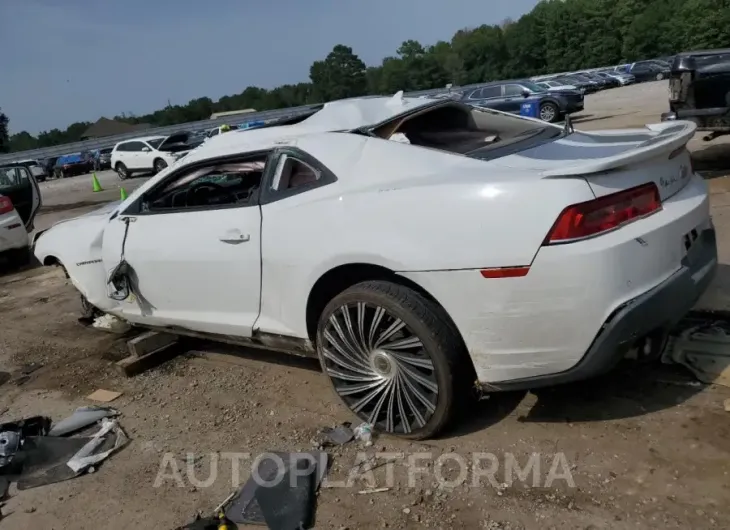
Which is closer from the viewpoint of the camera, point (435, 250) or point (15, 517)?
point (435, 250)

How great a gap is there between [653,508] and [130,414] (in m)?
3.01

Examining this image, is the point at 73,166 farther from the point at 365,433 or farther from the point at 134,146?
the point at 365,433

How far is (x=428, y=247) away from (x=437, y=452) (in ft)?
3.36

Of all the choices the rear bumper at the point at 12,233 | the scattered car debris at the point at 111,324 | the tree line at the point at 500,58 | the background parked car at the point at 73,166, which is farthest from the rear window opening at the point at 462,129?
the tree line at the point at 500,58

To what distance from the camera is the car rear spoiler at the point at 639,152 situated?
8.91 ft

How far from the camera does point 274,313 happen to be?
3709 millimetres

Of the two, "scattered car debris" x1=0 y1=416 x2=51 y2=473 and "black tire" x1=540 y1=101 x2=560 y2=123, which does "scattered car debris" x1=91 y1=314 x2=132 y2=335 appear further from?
"black tire" x1=540 y1=101 x2=560 y2=123

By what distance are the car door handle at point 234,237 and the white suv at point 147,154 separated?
21943 millimetres

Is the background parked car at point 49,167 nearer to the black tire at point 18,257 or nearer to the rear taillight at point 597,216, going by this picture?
the black tire at point 18,257

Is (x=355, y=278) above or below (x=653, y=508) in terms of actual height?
above

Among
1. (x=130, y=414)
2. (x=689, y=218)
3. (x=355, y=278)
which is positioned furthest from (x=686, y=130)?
(x=130, y=414)

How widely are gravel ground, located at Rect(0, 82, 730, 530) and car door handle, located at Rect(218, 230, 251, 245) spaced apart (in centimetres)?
102

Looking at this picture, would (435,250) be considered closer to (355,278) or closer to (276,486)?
(355,278)

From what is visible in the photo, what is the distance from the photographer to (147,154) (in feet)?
84.9
